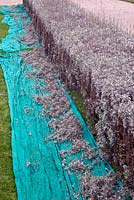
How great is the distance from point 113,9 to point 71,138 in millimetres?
11129

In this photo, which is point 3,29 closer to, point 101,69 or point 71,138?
point 71,138

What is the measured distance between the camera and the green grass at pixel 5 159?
4727mm

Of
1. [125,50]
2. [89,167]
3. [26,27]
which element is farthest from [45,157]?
[26,27]

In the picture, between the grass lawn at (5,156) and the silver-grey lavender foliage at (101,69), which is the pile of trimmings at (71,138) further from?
the grass lawn at (5,156)

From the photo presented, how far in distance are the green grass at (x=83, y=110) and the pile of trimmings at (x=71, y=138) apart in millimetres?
175

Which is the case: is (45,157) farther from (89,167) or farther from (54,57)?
(54,57)

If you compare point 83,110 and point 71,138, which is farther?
point 83,110

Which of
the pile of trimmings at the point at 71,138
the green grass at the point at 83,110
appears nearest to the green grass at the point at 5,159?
the pile of trimmings at the point at 71,138

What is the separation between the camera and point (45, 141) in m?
5.83

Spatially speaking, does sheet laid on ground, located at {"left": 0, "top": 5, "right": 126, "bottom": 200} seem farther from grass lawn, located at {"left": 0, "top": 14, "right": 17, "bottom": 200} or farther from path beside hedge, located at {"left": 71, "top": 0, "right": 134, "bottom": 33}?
path beside hedge, located at {"left": 71, "top": 0, "right": 134, "bottom": 33}

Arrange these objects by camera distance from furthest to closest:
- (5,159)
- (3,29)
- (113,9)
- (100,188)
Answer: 1. (113,9)
2. (3,29)
3. (5,159)
4. (100,188)

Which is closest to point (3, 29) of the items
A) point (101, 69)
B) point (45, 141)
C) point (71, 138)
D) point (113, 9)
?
point (113, 9)

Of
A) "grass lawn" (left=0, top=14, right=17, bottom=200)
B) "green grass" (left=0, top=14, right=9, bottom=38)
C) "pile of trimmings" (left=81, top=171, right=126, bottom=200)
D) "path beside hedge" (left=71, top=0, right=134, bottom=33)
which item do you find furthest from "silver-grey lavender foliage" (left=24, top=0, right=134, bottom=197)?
"path beside hedge" (left=71, top=0, right=134, bottom=33)

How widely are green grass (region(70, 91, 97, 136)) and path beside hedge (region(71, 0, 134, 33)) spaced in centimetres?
561
